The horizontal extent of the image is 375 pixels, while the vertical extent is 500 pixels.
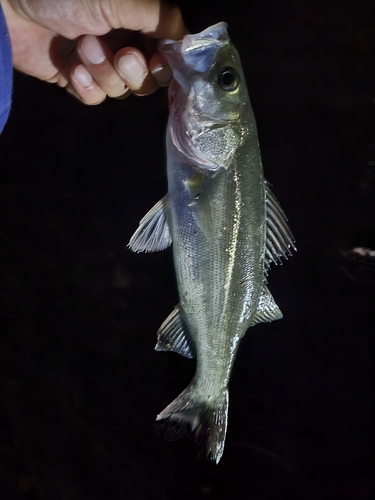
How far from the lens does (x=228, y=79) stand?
3.72 ft

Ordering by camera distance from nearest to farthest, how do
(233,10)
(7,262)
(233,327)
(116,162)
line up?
(233,327) < (233,10) < (116,162) < (7,262)

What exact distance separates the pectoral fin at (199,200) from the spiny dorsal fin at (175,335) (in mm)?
331

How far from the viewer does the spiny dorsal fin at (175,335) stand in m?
1.33

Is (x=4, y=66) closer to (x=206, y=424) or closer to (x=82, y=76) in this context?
(x=82, y=76)

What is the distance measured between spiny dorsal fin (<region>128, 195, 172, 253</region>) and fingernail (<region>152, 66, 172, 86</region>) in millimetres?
413

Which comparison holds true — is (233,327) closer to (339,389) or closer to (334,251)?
(334,251)

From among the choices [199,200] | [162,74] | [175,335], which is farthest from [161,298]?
[162,74]

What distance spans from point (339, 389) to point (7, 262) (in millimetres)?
2276

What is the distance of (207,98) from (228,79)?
83 millimetres

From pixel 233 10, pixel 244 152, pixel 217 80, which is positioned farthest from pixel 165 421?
pixel 233 10

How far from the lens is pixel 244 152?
1.19m

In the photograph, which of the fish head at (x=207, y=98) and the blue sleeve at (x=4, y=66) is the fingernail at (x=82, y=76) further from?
the fish head at (x=207, y=98)

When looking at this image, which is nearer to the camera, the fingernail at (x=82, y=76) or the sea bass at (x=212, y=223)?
the sea bass at (x=212, y=223)

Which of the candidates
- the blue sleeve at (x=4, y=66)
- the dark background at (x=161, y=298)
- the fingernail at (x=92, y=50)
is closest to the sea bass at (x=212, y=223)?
the fingernail at (x=92, y=50)
